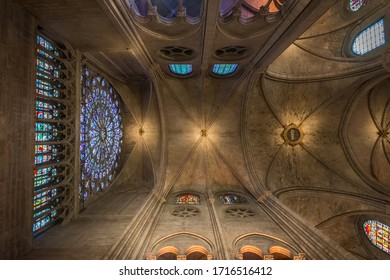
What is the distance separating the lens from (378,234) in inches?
408

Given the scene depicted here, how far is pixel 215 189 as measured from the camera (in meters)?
12.0

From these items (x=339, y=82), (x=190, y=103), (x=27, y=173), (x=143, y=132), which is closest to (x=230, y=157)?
(x=190, y=103)

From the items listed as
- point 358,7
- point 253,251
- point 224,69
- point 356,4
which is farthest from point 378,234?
point 224,69

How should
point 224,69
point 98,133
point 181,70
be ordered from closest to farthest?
point 98,133, point 224,69, point 181,70

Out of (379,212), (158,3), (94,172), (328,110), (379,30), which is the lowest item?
(379,212)

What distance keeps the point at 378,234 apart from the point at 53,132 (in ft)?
52.4

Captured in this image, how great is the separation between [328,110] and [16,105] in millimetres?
13926

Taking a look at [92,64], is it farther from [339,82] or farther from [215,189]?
[339,82]

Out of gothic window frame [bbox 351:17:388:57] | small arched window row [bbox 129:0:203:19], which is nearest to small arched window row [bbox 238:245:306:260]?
small arched window row [bbox 129:0:203:19]

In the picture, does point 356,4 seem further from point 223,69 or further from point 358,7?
point 223,69

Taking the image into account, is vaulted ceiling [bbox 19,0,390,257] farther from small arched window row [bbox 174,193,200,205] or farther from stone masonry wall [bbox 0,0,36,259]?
stone masonry wall [bbox 0,0,36,259]

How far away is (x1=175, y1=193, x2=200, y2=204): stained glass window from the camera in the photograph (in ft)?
34.5

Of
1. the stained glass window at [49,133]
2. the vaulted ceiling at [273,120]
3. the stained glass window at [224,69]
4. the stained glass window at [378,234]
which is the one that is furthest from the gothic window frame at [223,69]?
the stained glass window at [378,234]

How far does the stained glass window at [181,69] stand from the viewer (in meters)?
10.3
